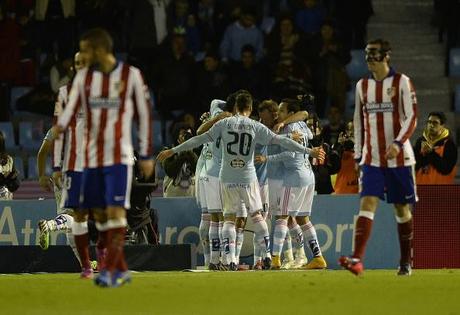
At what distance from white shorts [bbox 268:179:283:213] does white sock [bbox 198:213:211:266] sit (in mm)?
821

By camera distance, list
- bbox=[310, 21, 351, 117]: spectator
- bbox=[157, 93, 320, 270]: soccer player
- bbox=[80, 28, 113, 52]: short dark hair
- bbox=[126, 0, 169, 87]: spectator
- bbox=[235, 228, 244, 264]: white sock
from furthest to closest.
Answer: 1. bbox=[126, 0, 169, 87]: spectator
2. bbox=[310, 21, 351, 117]: spectator
3. bbox=[235, 228, 244, 264]: white sock
4. bbox=[157, 93, 320, 270]: soccer player
5. bbox=[80, 28, 113, 52]: short dark hair

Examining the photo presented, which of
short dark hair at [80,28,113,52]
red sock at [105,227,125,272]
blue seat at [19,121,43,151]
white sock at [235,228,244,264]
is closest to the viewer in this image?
red sock at [105,227,125,272]

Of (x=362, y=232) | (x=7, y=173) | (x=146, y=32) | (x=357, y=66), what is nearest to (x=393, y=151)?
(x=362, y=232)

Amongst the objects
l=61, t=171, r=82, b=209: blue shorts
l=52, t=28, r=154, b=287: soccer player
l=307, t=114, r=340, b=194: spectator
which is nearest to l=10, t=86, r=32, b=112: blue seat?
l=307, t=114, r=340, b=194: spectator

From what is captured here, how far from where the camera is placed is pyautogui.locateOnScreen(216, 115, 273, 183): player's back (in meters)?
17.4

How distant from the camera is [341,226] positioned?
19.3m

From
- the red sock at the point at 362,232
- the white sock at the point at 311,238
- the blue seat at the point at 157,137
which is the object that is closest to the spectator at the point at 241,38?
the blue seat at the point at 157,137

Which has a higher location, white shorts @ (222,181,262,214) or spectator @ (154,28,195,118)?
spectator @ (154,28,195,118)

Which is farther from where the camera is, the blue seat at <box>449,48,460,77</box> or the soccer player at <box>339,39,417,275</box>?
the blue seat at <box>449,48,460,77</box>

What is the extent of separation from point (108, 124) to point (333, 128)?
9586 mm

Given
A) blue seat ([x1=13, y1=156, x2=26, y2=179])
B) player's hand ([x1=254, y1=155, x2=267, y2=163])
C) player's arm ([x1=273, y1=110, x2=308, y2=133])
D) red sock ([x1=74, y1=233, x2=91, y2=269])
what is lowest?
red sock ([x1=74, y1=233, x2=91, y2=269])

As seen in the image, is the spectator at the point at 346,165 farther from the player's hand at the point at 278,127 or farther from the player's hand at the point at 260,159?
the player's hand at the point at 260,159

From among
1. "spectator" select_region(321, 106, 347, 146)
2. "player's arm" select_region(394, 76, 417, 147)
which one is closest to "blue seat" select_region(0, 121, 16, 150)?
"spectator" select_region(321, 106, 347, 146)

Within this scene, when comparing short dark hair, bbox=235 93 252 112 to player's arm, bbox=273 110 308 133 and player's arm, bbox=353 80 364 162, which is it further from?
player's arm, bbox=353 80 364 162
